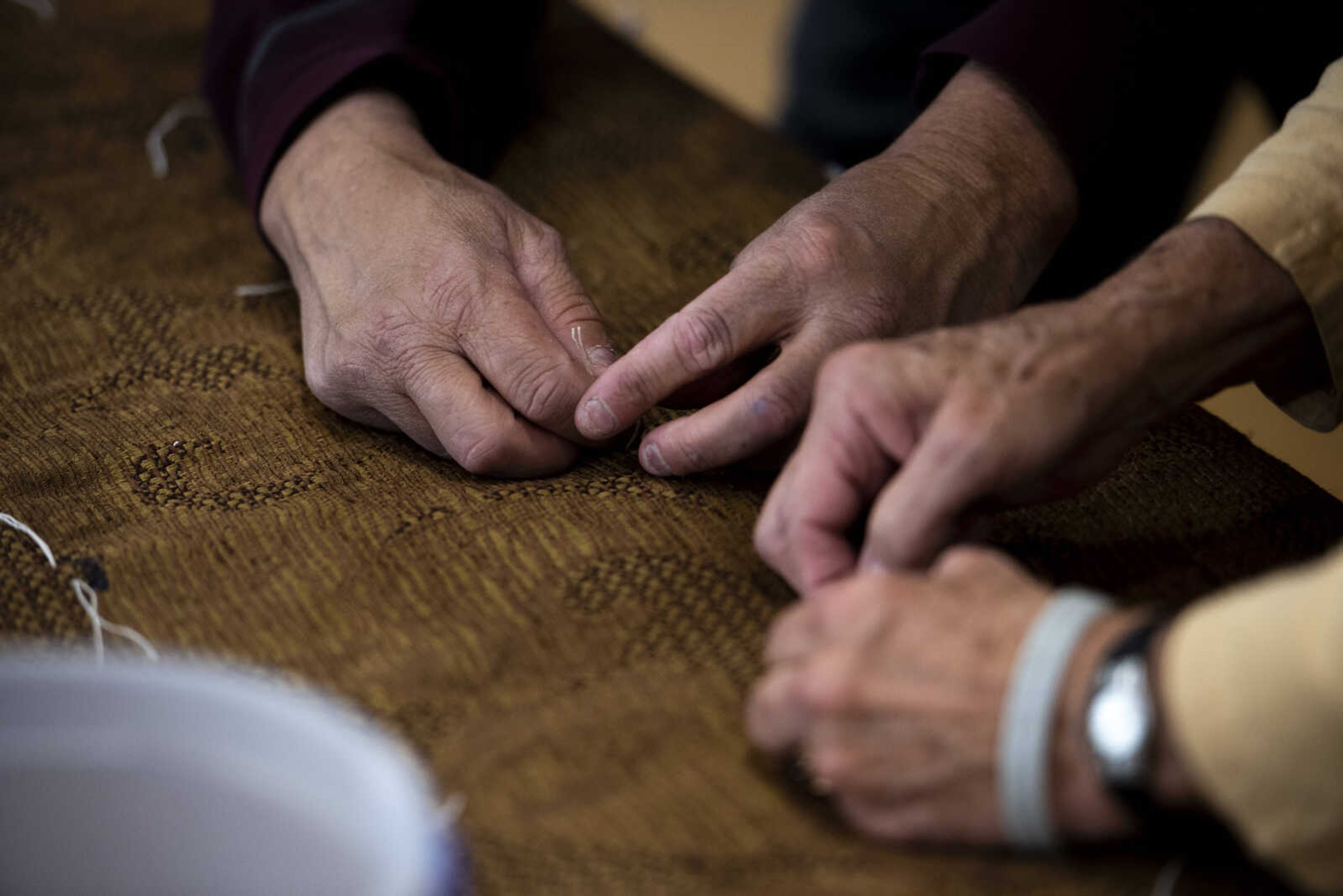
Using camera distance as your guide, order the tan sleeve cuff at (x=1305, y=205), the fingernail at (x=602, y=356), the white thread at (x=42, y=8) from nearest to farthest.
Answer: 1. the tan sleeve cuff at (x=1305, y=205)
2. the fingernail at (x=602, y=356)
3. the white thread at (x=42, y=8)

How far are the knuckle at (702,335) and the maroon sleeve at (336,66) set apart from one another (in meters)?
0.44

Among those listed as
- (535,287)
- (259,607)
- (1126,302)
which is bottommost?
(259,607)

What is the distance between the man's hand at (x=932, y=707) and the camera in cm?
50

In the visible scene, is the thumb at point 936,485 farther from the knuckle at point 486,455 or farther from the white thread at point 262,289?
the white thread at point 262,289

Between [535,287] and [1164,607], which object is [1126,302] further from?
[535,287]

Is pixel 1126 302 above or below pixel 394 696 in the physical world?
above

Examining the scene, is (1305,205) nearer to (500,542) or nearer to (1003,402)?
(1003,402)

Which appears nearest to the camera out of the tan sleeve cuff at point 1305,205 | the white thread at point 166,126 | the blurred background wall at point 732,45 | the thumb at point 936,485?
the thumb at point 936,485

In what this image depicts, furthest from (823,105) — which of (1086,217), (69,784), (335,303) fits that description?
(69,784)

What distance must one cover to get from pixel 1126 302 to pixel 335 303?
20.7 inches

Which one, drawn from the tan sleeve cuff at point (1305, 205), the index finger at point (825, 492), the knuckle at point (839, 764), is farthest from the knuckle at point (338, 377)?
the tan sleeve cuff at point (1305, 205)

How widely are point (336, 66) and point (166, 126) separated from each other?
0.34 m

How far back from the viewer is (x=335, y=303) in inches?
33.8

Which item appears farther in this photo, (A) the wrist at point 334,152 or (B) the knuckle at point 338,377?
(A) the wrist at point 334,152
